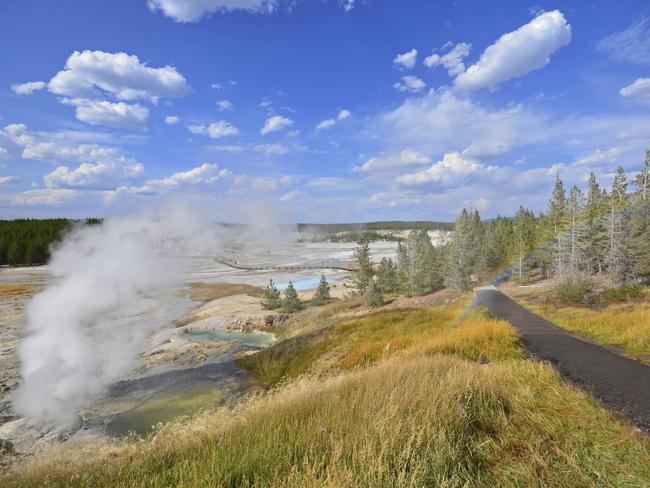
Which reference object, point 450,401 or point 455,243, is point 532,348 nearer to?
point 450,401

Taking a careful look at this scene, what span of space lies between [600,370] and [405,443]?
26.0 feet

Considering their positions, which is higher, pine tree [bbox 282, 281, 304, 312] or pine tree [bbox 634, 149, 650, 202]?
pine tree [bbox 634, 149, 650, 202]

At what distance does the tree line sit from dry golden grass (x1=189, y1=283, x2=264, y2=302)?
1479cm

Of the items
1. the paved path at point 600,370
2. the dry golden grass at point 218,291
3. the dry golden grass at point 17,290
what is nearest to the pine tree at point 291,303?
the dry golden grass at point 218,291

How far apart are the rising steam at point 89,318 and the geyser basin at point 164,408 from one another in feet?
6.38

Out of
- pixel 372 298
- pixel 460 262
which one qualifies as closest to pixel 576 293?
pixel 372 298

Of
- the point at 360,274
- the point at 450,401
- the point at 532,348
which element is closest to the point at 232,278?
the point at 360,274

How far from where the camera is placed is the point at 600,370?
9.11 m

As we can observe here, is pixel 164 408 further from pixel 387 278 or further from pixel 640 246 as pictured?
pixel 640 246

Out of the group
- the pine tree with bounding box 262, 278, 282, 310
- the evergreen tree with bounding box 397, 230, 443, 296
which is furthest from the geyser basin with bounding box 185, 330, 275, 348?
the evergreen tree with bounding box 397, 230, 443, 296

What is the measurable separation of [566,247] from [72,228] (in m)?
50.9

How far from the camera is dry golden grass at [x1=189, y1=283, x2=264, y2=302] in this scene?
1875 inches

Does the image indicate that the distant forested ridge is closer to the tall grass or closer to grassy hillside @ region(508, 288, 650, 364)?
grassy hillside @ region(508, 288, 650, 364)

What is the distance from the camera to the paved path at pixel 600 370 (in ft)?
21.4
